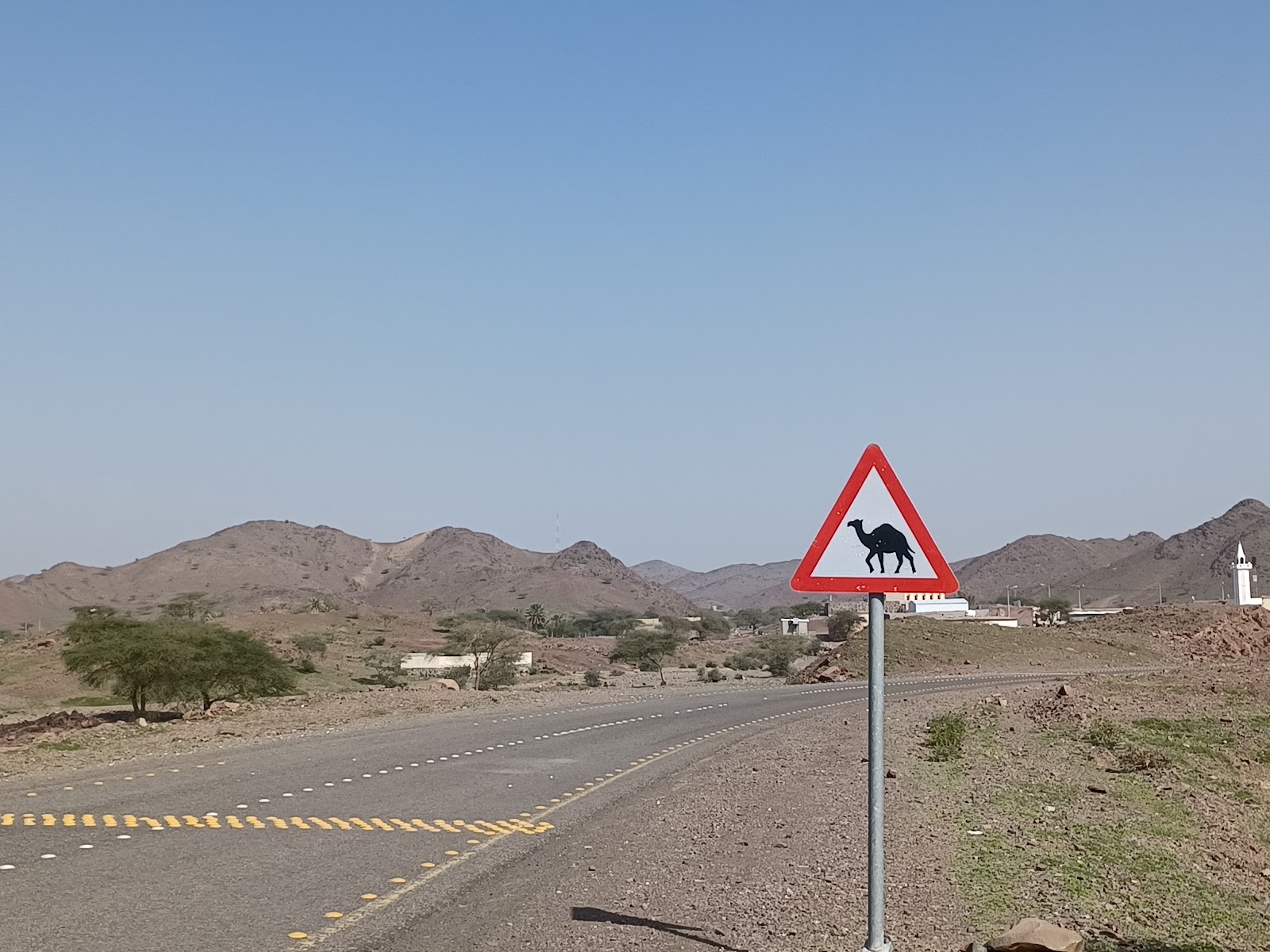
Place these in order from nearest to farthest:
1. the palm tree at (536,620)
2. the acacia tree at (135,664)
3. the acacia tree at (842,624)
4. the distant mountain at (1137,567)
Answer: the acacia tree at (135,664)
the acacia tree at (842,624)
the palm tree at (536,620)
the distant mountain at (1137,567)

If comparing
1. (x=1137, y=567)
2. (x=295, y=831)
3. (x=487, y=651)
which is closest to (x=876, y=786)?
(x=295, y=831)

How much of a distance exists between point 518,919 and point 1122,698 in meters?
25.0

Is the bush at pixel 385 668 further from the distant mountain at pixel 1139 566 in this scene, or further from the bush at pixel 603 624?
the distant mountain at pixel 1139 566

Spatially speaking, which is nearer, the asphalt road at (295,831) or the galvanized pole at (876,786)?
the galvanized pole at (876,786)

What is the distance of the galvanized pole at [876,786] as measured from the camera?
269 inches

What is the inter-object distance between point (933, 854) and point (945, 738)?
31.6 ft

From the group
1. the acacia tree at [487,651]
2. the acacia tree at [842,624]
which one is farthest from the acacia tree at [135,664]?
the acacia tree at [842,624]

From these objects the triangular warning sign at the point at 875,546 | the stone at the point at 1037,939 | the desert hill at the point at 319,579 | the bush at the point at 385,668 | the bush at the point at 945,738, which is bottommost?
the bush at the point at 385,668

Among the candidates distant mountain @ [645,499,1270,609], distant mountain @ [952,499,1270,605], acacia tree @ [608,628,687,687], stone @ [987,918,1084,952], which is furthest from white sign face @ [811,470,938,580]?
distant mountain @ [952,499,1270,605]

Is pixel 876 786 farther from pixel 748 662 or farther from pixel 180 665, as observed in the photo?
pixel 748 662

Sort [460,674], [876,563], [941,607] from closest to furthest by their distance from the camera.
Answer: [876,563] < [460,674] < [941,607]

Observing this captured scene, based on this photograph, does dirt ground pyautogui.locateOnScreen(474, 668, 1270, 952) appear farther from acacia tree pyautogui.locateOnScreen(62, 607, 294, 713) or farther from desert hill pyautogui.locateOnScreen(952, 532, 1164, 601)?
desert hill pyautogui.locateOnScreen(952, 532, 1164, 601)

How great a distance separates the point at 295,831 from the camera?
12.1 meters

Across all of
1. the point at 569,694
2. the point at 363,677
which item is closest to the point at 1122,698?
the point at 569,694
